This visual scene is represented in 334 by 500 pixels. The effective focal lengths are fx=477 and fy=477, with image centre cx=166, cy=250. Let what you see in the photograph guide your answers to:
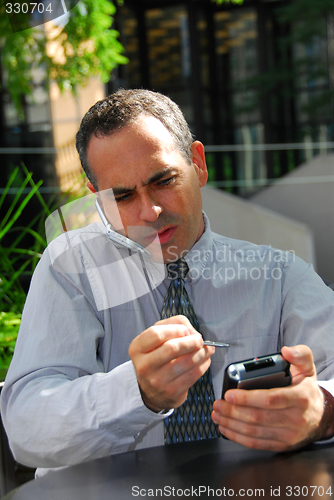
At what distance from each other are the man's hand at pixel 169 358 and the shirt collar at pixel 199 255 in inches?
17.2

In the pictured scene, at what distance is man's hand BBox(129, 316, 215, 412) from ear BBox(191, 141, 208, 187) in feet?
2.10

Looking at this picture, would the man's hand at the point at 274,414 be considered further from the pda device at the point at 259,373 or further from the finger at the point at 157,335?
the finger at the point at 157,335

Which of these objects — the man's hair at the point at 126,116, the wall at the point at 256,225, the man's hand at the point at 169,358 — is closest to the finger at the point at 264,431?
the man's hand at the point at 169,358

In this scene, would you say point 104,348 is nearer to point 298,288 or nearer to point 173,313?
point 173,313

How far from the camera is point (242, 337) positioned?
1.29 meters

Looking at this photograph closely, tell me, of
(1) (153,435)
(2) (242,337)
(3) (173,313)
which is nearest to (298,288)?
(2) (242,337)

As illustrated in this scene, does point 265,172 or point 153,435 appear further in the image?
point 265,172

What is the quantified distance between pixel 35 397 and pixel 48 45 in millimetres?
3766

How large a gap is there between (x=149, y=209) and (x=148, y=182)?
69mm

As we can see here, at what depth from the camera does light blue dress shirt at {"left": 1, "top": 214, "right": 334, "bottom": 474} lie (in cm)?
97

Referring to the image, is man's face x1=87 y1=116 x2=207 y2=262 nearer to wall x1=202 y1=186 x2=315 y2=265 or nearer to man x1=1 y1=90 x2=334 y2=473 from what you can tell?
man x1=1 y1=90 x2=334 y2=473

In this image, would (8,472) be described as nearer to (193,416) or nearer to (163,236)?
(193,416)

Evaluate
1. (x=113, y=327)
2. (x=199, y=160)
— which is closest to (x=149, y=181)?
(x=199, y=160)

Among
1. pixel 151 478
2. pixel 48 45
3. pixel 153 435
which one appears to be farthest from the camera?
pixel 48 45
